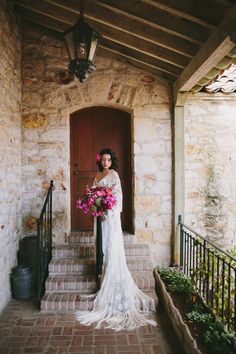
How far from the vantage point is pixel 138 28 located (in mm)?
3957

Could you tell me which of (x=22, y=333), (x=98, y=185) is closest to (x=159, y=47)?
(x=98, y=185)

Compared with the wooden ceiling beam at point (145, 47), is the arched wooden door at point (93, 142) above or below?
below

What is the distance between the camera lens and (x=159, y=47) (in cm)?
434

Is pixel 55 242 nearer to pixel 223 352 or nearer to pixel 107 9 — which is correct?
pixel 223 352

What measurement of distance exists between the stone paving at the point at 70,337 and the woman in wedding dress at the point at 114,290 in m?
0.14

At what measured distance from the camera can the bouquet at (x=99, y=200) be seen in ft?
14.0

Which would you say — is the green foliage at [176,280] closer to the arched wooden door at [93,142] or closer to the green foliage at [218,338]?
the green foliage at [218,338]

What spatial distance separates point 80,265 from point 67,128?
2.21 m

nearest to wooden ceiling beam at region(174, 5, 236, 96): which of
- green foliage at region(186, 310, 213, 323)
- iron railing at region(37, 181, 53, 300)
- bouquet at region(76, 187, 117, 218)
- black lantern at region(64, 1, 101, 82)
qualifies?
black lantern at region(64, 1, 101, 82)

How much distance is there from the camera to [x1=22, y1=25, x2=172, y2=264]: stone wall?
5246mm

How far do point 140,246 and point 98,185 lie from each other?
1358 millimetres

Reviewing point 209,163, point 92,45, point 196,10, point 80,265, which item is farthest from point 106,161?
point 196,10

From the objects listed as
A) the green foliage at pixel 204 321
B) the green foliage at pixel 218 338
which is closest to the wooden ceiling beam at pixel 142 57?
the green foliage at pixel 204 321

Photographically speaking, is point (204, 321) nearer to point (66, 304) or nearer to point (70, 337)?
point (70, 337)
